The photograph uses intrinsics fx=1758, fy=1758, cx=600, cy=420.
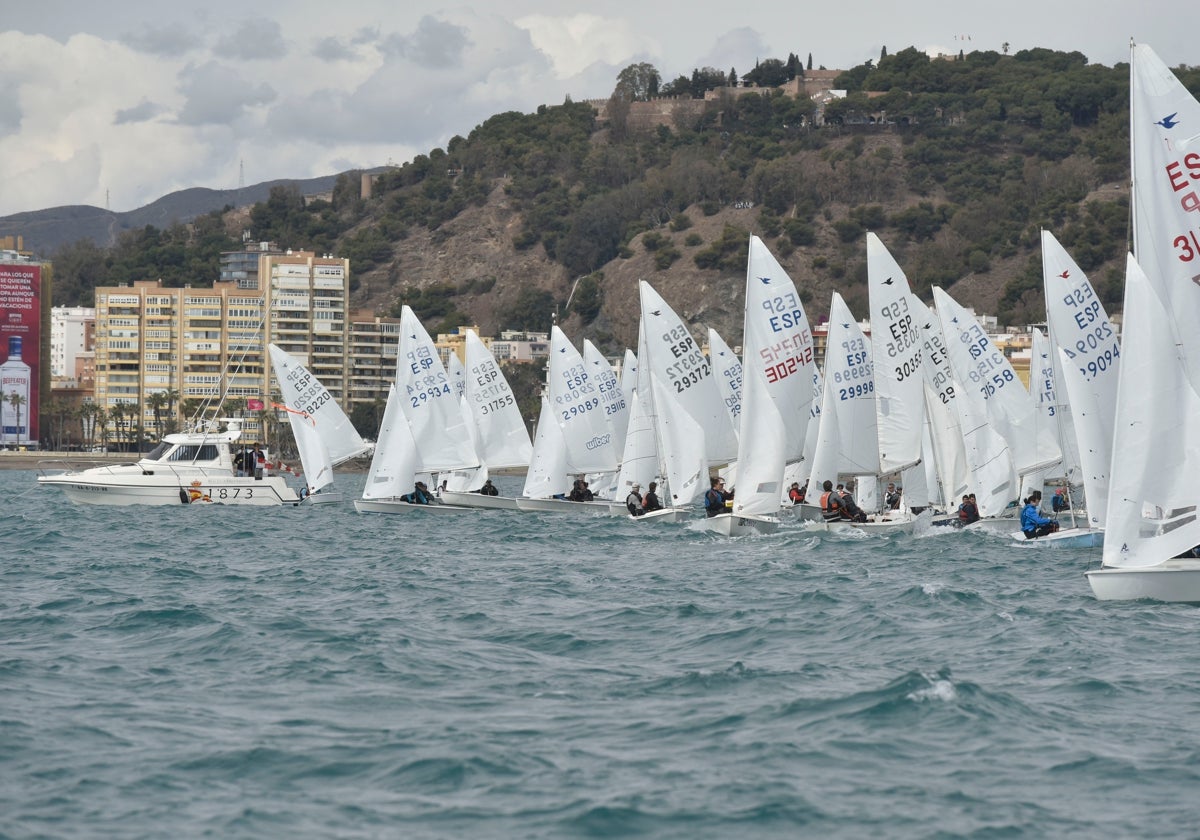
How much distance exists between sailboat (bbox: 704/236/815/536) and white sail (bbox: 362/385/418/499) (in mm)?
11835

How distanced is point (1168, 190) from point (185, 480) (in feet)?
101

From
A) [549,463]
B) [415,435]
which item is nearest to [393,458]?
[415,435]

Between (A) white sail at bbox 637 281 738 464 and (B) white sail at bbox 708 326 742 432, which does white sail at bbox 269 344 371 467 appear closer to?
(B) white sail at bbox 708 326 742 432

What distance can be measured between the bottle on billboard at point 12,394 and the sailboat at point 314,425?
96.6 meters

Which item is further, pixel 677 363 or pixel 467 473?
pixel 467 473

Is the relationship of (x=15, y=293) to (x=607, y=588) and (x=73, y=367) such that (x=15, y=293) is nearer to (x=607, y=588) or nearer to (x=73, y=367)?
(x=73, y=367)

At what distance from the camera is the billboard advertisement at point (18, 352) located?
448ft

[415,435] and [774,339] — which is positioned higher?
[774,339]

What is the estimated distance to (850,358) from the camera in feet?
117

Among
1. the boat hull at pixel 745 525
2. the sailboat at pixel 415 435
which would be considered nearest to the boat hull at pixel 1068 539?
the boat hull at pixel 745 525

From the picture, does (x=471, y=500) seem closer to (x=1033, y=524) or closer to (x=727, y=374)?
(x=727, y=374)

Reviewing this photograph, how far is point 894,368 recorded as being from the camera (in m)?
34.9

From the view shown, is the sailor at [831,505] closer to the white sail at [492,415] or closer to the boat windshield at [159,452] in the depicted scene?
the white sail at [492,415]

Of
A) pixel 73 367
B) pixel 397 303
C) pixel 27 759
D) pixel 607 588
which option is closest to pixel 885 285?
pixel 607 588
